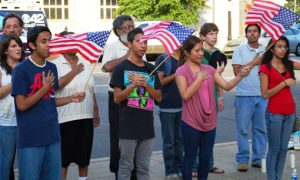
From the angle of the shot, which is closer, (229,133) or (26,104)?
(26,104)

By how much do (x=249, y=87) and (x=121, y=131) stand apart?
2499 mm

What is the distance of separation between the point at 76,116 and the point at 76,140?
288mm

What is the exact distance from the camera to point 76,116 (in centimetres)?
597

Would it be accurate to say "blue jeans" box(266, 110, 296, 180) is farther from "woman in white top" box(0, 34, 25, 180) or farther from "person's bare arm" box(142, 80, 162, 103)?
"woman in white top" box(0, 34, 25, 180)

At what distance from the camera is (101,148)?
29.5 ft

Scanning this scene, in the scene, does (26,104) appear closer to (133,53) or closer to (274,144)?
(133,53)

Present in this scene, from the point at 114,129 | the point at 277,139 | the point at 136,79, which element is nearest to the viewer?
the point at 136,79

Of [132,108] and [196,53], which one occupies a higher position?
[196,53]

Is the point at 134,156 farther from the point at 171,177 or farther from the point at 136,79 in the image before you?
the point at 171,177

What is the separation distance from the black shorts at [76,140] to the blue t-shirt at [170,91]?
1.07 m

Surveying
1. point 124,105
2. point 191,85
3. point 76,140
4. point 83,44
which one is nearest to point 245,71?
point 191,85

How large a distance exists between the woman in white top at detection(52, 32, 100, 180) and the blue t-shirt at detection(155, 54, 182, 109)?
Answer: 0.99 m

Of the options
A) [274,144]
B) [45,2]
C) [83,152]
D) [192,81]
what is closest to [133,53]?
[192,81]

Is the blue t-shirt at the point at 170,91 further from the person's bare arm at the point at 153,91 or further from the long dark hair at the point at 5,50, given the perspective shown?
the long dark hair at the point at 5,50
